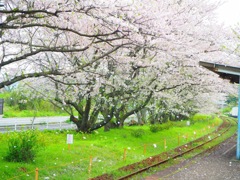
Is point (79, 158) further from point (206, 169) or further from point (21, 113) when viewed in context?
point (21, 113)

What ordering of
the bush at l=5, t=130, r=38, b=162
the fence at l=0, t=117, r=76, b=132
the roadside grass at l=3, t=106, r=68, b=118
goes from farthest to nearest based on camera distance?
the roadside grass at l=3, t=106, r=68, b=118 < the fence at l=0, t=117, r=76, b=132 < the bush at l=5, t=130, r=38, b=162

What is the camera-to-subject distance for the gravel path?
37.9 ft

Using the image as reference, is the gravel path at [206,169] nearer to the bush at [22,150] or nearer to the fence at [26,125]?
the bush at [22,150]

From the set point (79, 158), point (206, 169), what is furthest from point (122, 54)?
point (206, 169)

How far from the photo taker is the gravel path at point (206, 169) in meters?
11.6

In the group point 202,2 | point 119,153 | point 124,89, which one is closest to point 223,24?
point 202,2

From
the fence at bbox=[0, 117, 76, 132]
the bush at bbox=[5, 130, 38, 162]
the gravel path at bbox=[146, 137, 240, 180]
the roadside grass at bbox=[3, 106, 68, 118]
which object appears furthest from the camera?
the roadside grass at bbox=[3, 106, 68, 118]

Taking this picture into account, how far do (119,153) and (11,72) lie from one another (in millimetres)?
6791

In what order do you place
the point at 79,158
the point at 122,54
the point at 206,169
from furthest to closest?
the point at 122,54, the point at 206,169, the point at 79,158

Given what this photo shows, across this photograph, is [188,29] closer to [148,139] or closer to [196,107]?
[148,139]

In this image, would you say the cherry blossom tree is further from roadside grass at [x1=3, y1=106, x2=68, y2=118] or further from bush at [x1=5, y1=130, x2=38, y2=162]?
roadside grass at [x1=3, y1=106, x2=68, y2=118]

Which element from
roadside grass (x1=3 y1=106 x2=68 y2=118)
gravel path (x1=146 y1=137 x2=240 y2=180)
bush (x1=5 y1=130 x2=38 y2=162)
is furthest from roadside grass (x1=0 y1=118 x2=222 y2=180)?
roadside grass (x1=3 y1=106 x2=68 y2=118)

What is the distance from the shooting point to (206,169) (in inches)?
509

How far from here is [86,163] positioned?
457 inches
